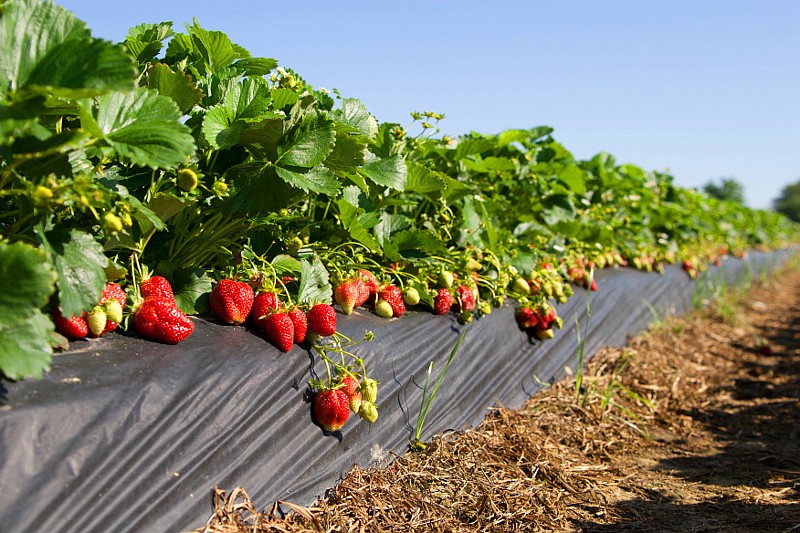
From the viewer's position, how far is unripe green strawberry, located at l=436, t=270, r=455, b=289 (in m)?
2.70

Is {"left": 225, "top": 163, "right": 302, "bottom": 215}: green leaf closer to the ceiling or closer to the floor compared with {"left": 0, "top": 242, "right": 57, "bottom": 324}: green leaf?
closer to the ceiling

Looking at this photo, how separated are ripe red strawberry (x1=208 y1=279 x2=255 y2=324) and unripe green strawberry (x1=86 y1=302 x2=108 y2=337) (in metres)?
0.37

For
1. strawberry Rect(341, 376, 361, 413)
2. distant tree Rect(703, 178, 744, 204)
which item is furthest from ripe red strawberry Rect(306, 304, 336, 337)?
distant tree Rect(703, 178, 744, 204)

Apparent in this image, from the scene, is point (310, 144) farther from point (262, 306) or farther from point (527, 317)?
point (527, 317)

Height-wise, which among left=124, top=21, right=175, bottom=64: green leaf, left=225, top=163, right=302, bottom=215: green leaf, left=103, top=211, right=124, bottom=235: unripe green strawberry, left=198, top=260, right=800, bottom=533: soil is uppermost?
left=124, top=21, right=175, bottom=64: green leaf

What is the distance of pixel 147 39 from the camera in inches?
78.2

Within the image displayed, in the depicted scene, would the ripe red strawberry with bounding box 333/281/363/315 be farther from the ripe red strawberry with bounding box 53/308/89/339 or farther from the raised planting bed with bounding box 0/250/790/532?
the ripe red strawberry with bounding box 53/308/89/339

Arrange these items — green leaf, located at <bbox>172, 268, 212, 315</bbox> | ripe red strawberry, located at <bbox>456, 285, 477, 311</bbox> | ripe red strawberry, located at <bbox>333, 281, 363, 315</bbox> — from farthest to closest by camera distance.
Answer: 1. ripe red strawberry, located at <bbox>456, 285, 477, 311</bbox>
2. ripe red strawberry, located at <bbox>333, 281, 363, 315</bbox>
3. green leaf, located at <bbox>172, 268, 212, 315</bbox>

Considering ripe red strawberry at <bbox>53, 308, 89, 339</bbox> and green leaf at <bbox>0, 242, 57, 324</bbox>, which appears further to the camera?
ripe red strawberry at <bbox>53, 308, 89, 339</bbox>

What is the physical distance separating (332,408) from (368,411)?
0.48 feet

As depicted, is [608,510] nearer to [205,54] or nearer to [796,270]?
[205,54]

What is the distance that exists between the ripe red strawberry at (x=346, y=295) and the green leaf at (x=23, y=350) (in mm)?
1027

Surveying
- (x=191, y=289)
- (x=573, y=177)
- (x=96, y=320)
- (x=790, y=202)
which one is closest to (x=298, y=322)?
(x=191, y=289)

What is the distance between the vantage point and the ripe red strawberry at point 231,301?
1.89 metres
